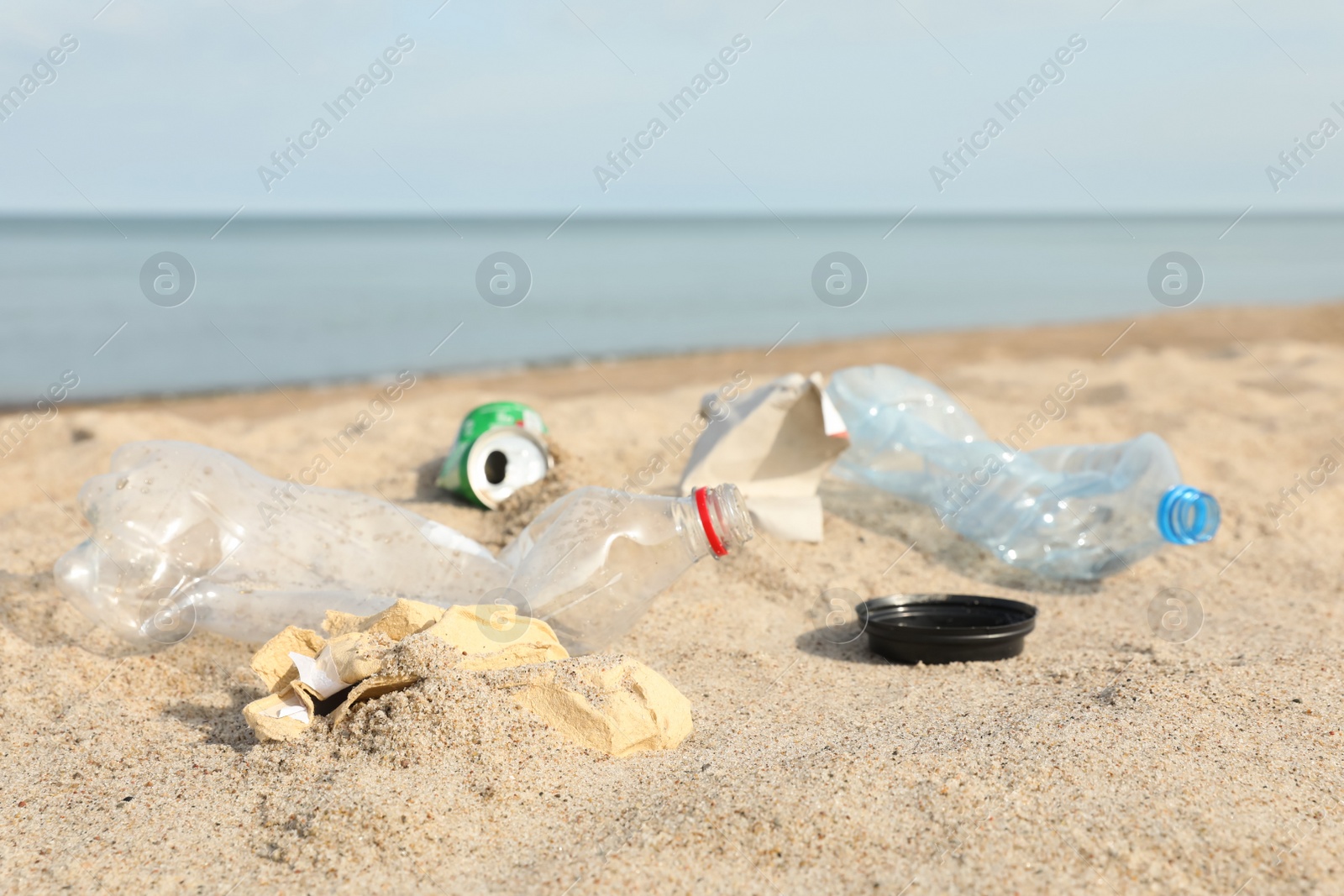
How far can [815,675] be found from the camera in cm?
292

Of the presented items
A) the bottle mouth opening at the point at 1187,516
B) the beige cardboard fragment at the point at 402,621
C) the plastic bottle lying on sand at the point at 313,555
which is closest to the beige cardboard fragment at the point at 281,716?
the beige cardboard fragment at the point at 402,621

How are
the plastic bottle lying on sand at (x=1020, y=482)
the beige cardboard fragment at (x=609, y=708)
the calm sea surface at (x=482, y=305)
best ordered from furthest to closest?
the calm sea surface at (x=482, y=305) < the plastic bottle lying on sand at (x=1020, y=482) < the beige cardboard fragment at (x=609, y=708)

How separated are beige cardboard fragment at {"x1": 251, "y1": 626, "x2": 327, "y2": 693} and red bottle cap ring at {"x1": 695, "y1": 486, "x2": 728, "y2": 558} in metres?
1.01

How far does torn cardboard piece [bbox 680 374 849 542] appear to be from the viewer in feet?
13.1

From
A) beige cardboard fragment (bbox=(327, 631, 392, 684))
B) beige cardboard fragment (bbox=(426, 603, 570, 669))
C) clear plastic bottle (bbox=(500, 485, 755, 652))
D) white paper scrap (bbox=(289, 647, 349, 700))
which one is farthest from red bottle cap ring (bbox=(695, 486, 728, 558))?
white paper scrap (bbox=(289, 647, 349, 700))

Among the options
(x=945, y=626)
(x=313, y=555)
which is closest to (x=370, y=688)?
(x=313, y=555)

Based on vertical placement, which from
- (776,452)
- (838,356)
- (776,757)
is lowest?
(776,757)

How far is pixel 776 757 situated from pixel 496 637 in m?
0.76

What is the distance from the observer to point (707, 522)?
2.75 meters

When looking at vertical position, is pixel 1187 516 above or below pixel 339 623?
above

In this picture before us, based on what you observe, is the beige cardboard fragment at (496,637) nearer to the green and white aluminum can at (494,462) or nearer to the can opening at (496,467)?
the green and white aluminum can at (494,462)

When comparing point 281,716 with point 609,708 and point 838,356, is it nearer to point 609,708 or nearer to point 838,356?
point 609,708

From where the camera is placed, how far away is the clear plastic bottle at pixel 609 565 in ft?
9.61

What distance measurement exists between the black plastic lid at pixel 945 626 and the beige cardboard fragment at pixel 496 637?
105 centimetres
